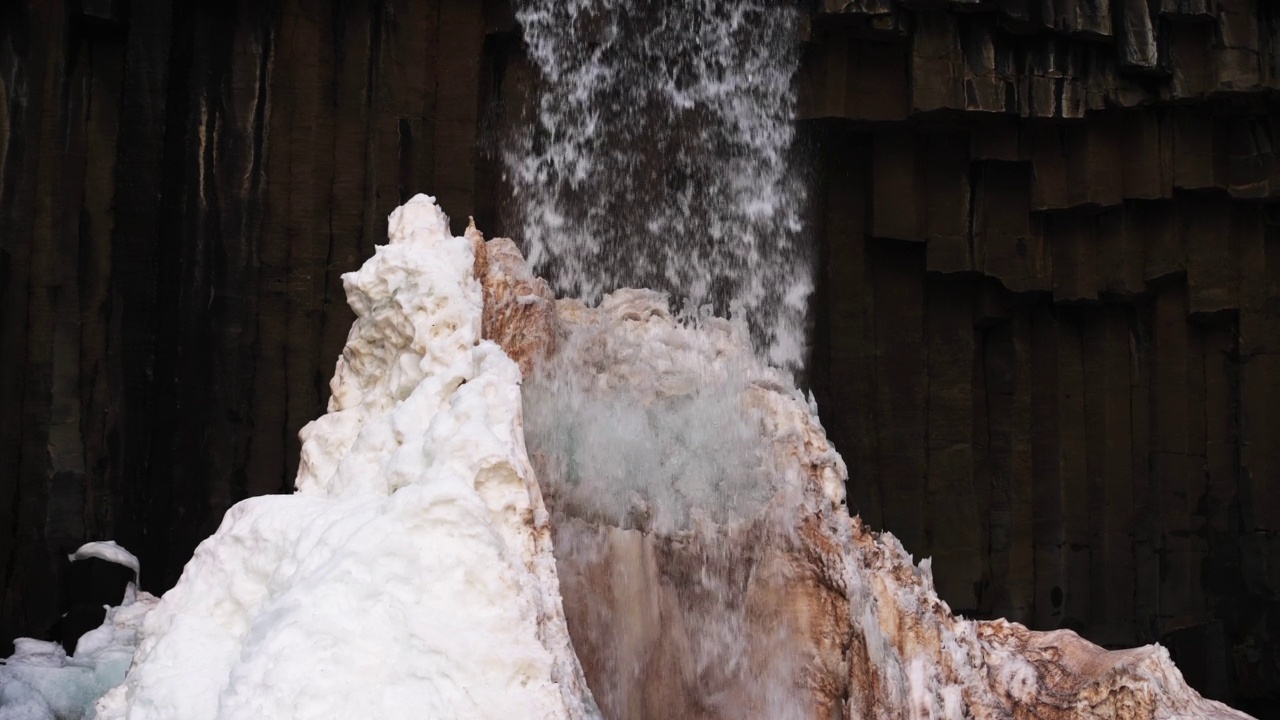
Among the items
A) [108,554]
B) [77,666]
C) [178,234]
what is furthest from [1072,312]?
[77,666]

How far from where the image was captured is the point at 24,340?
26.4ft

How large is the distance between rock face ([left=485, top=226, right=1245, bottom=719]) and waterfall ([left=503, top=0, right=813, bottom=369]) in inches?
182

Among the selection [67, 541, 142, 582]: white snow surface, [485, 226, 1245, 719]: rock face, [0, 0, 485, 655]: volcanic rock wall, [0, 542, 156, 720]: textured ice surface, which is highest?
[0, 0, 485, 655]: volcanic rock wall

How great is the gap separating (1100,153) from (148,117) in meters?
6.75

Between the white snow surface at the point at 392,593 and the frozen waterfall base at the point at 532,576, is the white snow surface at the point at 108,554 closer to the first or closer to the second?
the frozen waterfall base at the point at 532,576

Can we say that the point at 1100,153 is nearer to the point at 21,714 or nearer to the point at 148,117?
the point at 148,117

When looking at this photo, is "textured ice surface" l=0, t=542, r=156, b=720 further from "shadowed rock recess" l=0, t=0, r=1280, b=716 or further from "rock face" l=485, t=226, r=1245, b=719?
"rock face" l=485, t=226, r=1245, b=719

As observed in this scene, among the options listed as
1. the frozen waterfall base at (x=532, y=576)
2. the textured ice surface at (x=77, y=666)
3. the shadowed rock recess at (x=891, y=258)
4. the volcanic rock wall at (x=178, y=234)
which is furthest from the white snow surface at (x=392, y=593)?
the shadowed rock recess at (x=891, y=258)

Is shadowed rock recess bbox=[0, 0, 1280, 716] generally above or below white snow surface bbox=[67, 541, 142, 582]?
above

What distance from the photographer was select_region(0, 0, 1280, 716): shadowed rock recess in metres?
8.28

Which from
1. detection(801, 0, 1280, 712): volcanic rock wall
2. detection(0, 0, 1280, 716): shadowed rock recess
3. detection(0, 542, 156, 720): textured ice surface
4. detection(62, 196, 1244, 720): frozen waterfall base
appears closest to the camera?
detection(62, 196, 1244, 720): frozen waterfall base

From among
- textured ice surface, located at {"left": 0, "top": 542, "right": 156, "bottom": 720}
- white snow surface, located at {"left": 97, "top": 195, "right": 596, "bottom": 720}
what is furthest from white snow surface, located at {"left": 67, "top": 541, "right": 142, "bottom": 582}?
white snow surface, located at {"left": 97, "top": 195, "right": 596, "bottom": 720}

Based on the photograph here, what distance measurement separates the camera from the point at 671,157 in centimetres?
1048

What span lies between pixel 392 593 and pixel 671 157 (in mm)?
7559
